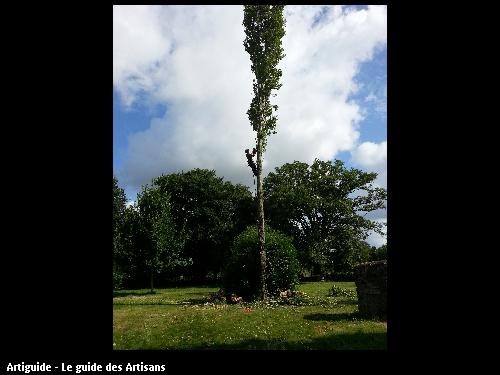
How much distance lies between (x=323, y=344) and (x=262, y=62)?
57.1 ft

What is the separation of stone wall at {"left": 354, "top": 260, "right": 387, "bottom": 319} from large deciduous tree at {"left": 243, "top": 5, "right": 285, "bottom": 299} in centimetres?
905

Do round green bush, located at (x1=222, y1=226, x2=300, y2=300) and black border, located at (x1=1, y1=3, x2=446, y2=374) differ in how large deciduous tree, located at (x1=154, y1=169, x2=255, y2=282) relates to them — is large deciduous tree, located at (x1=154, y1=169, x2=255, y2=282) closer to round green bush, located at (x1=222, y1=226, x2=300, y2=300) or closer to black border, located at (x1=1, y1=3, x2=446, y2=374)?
round green bush, located at (x1=222, y1=226, x2=300, y2=300)

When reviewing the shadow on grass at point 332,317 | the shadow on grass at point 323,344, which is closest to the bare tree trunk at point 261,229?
the shadow on grass at point 332,317

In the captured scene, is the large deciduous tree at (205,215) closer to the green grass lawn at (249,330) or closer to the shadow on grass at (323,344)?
the green grass lawn at (249,330)

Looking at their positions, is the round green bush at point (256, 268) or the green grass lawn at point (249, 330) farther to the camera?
the round green bush at point (256, 268)

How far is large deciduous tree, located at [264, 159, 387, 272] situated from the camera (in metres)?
49.7

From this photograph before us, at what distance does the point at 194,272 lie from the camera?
54.2 meters

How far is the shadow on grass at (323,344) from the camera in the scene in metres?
9.32

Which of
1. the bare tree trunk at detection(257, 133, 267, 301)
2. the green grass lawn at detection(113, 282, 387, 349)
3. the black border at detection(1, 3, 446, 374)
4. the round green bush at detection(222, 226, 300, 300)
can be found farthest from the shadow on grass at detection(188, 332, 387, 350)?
the round green bush at detection(222, 226, 300, 300)

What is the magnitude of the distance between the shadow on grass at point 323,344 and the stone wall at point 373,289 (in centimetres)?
310
